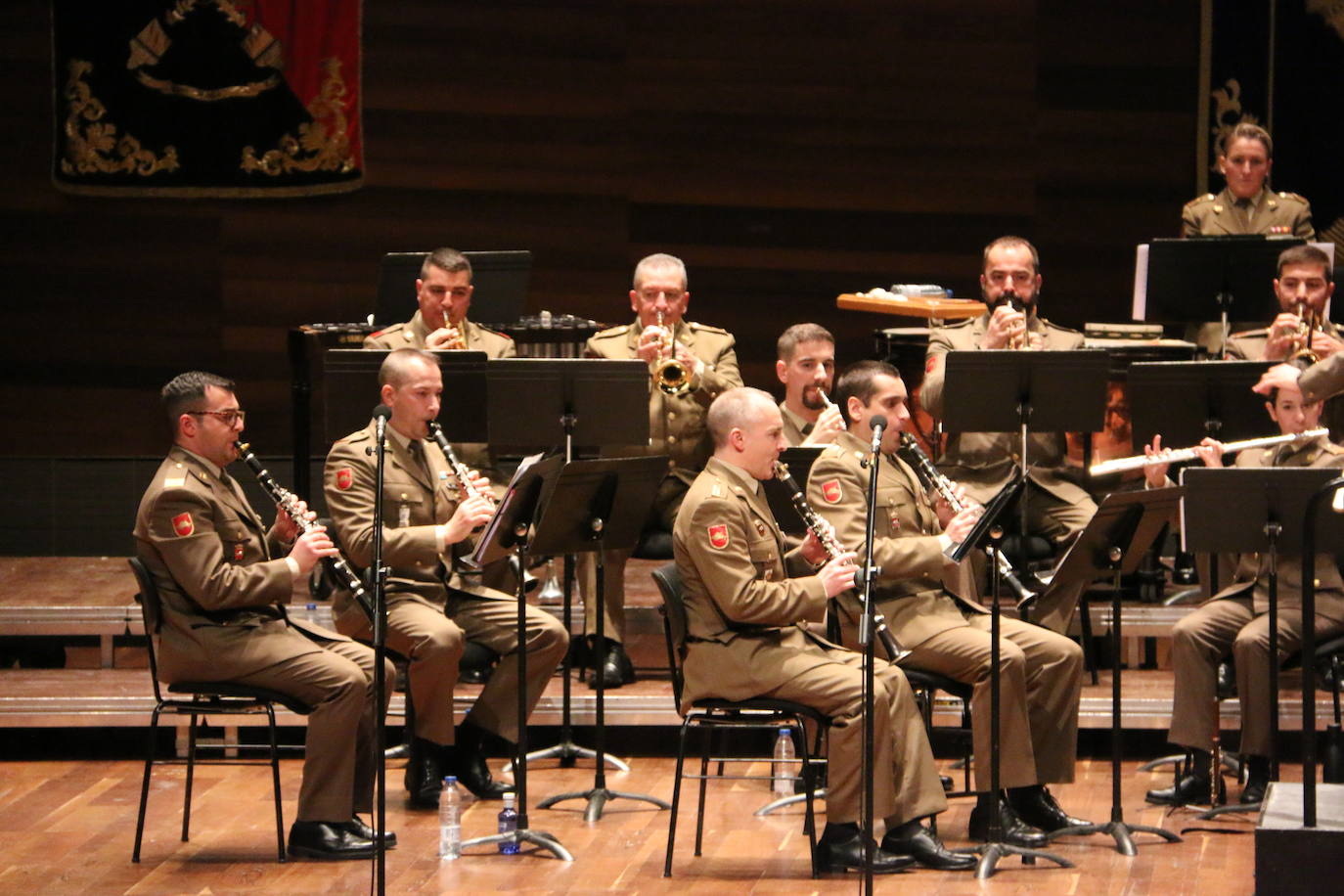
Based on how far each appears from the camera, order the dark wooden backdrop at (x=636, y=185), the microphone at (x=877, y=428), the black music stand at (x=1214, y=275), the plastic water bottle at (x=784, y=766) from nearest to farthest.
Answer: the microphone at (x=877, y=428) < the plastic water bottle at (x=784, y=766) < the black music stand at (x=1214, y=275) < the dark wooden backdrop at (x=636, y=185)

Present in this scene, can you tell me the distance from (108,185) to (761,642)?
5.43 metres

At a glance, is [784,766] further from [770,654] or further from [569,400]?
[569,400]

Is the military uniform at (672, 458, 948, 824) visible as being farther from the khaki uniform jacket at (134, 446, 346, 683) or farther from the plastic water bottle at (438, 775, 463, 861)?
the khaki uniform jacket at (134, 446, 346, 683)

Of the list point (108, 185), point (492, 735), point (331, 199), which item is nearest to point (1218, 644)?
point (492, 735)

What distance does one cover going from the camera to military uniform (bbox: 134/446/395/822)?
589 cm

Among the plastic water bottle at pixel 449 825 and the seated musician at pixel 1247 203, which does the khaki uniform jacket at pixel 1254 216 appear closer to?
the seated musician at pixel 1247 203

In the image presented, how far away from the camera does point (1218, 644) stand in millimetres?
6609

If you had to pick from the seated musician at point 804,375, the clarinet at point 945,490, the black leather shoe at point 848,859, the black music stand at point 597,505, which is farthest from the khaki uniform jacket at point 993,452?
the black leather shoe at point 848,859

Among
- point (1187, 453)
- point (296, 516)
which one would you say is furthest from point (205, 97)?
point (1187, 453)

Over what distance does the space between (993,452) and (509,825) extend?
7.85ft

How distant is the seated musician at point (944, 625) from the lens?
603cm

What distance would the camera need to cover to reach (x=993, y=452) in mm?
7363

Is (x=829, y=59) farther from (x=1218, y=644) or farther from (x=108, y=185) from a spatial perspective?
(x=1218, y=644)

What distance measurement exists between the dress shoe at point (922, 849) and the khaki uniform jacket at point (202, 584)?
1779 millimetres
